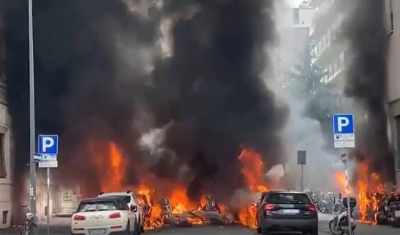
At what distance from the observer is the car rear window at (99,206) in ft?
62.5

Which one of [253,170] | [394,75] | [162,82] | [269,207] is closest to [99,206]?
[269,207]

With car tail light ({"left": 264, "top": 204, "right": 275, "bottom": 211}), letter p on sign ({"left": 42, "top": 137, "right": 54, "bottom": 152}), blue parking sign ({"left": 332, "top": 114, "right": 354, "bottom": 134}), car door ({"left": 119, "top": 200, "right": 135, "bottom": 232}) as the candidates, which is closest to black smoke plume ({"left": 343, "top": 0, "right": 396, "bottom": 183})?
car tail light ({"left": 264, "top": 204, "right": 275, "bottom": 211})

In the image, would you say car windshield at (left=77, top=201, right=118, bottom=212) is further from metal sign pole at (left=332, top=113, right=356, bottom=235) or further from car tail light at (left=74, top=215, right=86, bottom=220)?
metal sign pole at (left=332, top=113, right=356, bottom=235)

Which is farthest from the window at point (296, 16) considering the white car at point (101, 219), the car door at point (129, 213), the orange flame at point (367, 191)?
the white car at point (101, 219)

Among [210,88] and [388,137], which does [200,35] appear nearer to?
[210,88]

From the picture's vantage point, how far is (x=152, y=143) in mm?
31922

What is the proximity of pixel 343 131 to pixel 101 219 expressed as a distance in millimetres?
6867

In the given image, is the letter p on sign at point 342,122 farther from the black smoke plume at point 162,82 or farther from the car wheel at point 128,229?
the black smoke plume at point 162,82

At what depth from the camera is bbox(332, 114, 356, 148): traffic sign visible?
17719mm

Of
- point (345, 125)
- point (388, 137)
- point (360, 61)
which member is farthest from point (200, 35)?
point (345, 125)

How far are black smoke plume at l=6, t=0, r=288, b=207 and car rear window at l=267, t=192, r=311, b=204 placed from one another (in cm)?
1009

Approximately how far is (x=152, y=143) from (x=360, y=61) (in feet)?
34.1

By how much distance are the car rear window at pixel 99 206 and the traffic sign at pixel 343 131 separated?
6.32 metres

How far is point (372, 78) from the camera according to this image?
3173cm
